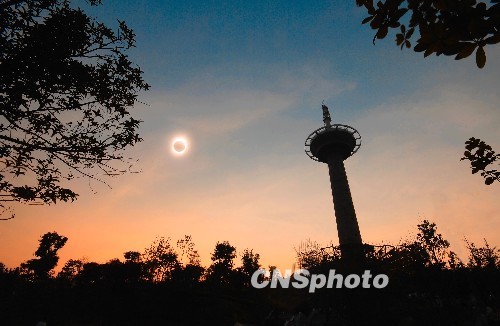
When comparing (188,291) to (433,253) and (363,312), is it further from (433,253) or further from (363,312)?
(433,253)

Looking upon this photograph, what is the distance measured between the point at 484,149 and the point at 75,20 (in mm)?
10658

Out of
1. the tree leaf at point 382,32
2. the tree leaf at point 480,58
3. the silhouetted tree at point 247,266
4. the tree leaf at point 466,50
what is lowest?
the tree leaf at point 480,58

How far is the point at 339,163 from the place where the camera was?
3778 cm

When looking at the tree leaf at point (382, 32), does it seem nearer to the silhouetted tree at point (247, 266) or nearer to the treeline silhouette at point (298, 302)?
the treeline silhouette at point (298, 302)

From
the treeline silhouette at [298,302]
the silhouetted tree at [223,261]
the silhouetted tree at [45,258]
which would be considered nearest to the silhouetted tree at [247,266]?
the silhouetted tree at [223,261]

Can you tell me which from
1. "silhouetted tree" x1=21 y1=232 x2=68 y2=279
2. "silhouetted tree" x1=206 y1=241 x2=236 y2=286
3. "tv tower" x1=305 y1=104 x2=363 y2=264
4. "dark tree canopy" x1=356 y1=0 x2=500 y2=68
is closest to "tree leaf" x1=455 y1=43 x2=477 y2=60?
"dark tree canopy" x1=356 y1=0 x2=500 y2=68

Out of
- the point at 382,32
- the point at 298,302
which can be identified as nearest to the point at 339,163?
the point at 298,302

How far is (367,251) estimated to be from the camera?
76.8 ft

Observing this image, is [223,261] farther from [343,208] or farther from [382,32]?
[382,32]

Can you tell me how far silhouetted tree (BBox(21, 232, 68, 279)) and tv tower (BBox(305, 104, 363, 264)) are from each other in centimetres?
5139

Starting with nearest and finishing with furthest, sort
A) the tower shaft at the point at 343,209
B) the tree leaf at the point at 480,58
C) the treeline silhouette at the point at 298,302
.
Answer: the tree leaf at the point at 480,58 < the treeline silhouette at the point at 298,302 < the tower shaft at the point at 343,209

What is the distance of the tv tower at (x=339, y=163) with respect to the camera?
31.9m

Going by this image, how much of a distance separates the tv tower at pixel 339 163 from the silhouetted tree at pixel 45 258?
51388mm

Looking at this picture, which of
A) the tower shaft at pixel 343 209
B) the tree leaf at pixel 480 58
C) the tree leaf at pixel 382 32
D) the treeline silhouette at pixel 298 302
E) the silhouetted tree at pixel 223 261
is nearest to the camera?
the tree leaf at pixel 480 58
